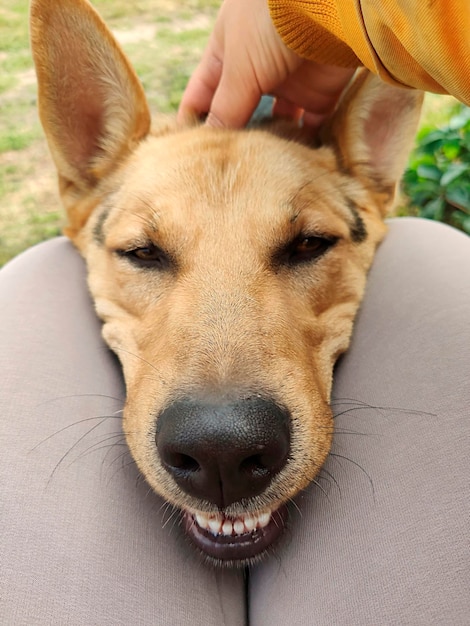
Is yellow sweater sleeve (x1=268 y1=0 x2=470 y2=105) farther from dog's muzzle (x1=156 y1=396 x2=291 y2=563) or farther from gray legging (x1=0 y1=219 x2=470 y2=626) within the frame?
dog's muzzle (x1=156 y1=396 x2=291 y2=563)

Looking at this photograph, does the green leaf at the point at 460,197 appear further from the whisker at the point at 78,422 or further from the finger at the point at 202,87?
the whisker at the point at 78,422

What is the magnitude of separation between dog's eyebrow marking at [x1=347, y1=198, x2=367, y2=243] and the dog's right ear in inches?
54.3

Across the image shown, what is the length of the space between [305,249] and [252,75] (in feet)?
3.89

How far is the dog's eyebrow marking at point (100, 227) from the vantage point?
117 inches

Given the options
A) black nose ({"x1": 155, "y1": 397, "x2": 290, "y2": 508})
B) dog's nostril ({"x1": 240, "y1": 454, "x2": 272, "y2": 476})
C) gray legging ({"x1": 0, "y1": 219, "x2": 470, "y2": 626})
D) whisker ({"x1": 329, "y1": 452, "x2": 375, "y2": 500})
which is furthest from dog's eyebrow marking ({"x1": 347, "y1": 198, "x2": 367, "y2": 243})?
dog's nostril ({"x1": 240, "y1": 454, "x2": 272, "y2": 476})

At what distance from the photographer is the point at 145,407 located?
207 centimetres

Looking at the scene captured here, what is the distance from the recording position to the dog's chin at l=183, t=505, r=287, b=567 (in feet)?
6.62

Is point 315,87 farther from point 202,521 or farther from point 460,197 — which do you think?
point 202,521

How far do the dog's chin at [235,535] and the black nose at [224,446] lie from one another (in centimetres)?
25

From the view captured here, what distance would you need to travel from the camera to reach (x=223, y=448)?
168cm

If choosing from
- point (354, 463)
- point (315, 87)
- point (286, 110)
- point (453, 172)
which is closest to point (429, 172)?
point (453, 172)

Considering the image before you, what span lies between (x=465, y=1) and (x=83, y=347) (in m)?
2.01

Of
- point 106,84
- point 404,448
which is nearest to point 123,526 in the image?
point 404,448

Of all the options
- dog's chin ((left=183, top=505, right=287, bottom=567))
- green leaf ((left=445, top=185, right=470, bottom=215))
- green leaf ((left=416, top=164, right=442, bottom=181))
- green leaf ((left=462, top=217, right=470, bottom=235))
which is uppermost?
dog's chin ((left=183, top=505, right=287, bottom=567))
